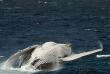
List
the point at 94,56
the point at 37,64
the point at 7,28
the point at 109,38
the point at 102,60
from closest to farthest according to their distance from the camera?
the point at 37,64, the point at 102,60, the point at 94,56, the point at 109,38, the point at 7,28

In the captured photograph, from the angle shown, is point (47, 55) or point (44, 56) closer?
point (44, 56)

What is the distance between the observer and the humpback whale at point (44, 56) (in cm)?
7119

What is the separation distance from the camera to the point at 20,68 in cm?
7300

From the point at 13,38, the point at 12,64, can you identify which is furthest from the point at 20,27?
the point at 12,64

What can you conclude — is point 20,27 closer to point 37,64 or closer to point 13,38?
point 13,38

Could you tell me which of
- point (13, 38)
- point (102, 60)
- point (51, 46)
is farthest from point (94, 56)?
point (13, 38)

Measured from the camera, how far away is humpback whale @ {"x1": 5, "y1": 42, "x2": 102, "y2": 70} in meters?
71.2

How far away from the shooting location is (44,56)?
71.3m

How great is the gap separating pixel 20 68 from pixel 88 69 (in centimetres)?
1538

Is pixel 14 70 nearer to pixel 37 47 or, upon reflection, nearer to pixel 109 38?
pixel 37 47

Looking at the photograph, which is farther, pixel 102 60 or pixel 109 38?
pixel 109 38

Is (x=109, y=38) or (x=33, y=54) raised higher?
(x=33, y=54)

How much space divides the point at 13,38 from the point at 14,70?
169 ft

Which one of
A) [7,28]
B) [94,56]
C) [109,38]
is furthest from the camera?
[7,28]
